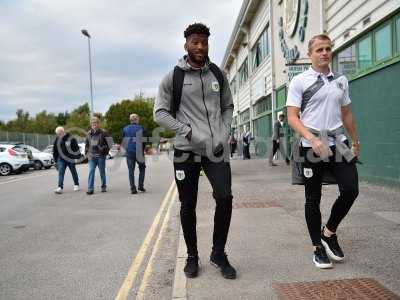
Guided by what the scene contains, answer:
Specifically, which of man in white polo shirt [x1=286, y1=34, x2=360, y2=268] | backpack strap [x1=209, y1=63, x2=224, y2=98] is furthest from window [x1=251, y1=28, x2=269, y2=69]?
backpack strap [x1=209, y1=63, x2=224, y2=98]

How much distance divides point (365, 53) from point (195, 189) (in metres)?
7.58

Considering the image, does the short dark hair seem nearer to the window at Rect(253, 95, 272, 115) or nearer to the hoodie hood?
the hoodie hood

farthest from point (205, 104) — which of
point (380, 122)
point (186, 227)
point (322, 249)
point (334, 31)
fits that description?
point (334, 31)

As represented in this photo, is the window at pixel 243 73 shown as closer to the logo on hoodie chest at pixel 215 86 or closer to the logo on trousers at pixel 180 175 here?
the logo on hoodie chest at pixel 215 86

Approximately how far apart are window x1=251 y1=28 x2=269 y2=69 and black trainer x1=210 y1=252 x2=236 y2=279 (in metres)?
19.8

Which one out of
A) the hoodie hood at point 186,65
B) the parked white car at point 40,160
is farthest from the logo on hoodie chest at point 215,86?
the parked white car at point 40,160

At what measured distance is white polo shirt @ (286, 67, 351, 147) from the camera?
3.95 metres

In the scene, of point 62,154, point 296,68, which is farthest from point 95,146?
point 296,68

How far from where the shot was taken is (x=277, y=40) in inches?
794

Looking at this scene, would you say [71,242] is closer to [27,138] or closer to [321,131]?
[321,131]

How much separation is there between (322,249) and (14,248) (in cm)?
374

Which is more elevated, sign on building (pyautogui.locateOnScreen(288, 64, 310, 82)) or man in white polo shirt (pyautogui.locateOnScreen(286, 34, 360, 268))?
sign on building (pyautogui.locateOnScreen(288, 64, 310, 82))

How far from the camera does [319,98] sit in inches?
156

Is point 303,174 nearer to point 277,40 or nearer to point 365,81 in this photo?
point 365,81
